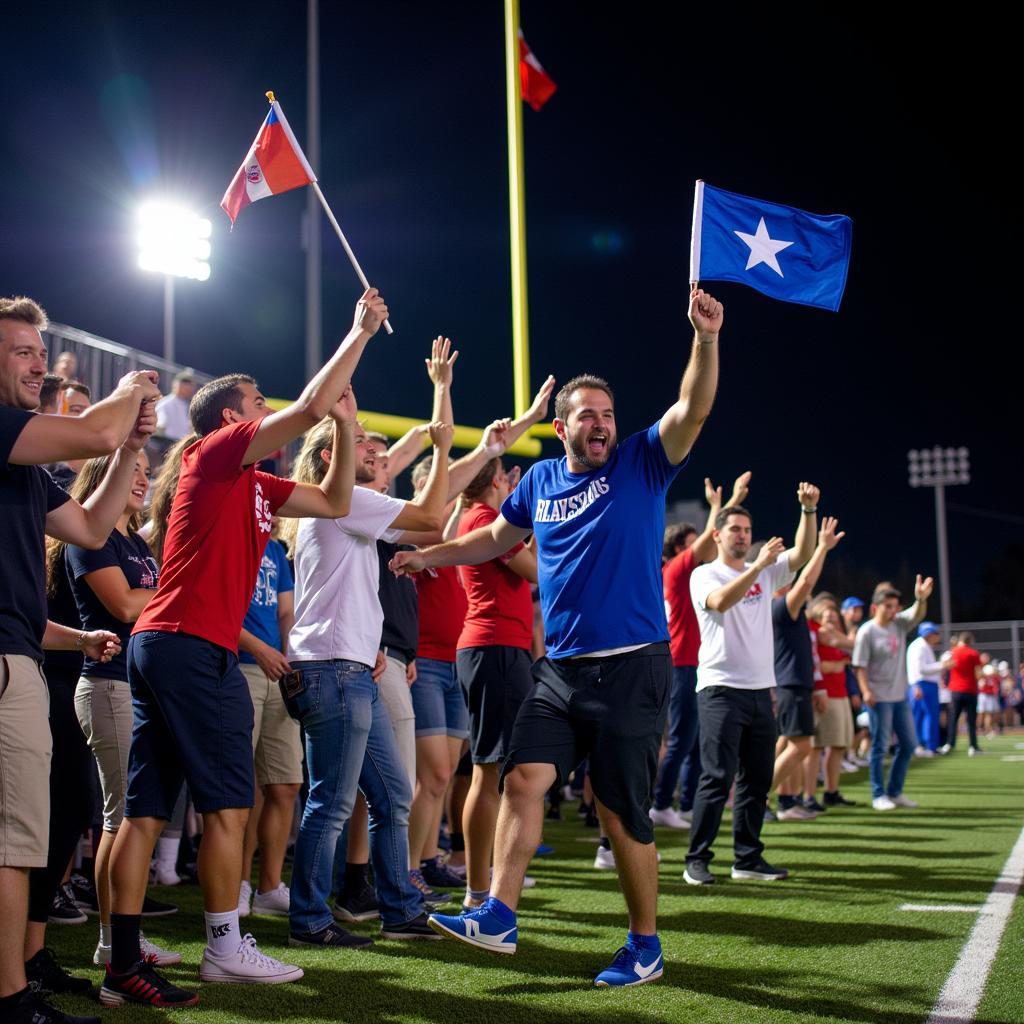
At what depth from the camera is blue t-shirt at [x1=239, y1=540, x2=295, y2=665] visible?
5.62 metres

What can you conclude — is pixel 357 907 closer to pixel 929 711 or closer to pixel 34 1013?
pixel 34 1013

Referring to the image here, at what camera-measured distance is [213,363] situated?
3531cm

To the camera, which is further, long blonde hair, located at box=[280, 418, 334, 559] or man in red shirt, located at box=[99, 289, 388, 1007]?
long blonde hair, located at box=[280, 418, 334, 559]

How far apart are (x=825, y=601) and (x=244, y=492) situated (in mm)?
10163

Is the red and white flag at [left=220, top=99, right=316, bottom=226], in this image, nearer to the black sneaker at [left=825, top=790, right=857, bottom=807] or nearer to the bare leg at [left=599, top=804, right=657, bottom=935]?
the bare leg at [left=599, top=804, right=657, bottom=935]

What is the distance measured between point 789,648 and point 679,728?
4.17ft

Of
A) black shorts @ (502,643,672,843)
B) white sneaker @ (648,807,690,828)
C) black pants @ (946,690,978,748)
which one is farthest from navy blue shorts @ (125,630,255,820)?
black pants @ (946,690,978,748)

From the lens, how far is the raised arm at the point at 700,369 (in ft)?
13.1

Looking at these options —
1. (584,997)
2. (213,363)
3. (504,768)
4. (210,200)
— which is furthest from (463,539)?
(213,363)

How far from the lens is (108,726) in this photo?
14.9ft

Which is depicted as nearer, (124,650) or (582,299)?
(124,650)

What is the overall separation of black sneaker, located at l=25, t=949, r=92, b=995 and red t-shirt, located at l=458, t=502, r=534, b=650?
8.11ft

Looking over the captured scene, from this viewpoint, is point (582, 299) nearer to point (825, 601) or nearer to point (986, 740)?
point (986, 740)

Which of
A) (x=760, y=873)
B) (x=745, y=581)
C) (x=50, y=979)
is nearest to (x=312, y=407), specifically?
(x=50, y=979)
